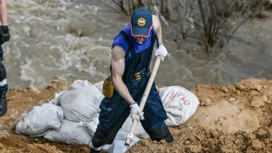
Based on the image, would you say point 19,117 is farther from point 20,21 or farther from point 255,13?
point 255,13

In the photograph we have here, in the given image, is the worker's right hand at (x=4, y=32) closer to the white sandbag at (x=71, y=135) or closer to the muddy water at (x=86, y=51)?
the white sandbag at (x=71, y=135)

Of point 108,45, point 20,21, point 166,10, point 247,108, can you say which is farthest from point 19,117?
point 166,10

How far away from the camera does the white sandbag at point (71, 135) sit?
4.10m

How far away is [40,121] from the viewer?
4094 mm

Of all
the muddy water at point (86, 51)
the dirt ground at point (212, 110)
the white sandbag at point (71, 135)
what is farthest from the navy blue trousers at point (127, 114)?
the muddy water at point (86, 51)

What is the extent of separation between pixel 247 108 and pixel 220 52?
279 centimetres

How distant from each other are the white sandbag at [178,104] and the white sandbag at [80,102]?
64 centimetres

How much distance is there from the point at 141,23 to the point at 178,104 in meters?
1.47

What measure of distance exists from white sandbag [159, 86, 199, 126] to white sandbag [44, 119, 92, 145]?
757mm

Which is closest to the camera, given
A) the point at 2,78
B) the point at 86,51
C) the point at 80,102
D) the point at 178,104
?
the point at 80,102

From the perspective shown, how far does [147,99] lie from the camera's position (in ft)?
11.5

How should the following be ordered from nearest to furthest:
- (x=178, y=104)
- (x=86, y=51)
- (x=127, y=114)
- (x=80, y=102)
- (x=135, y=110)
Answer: (x=135, y=110) → (x=127, y=114) → (x=80, y=102) → (x=178, y=104) → (x=86, y=51)

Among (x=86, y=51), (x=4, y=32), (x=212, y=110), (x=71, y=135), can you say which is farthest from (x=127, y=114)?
(x=86, y=51)

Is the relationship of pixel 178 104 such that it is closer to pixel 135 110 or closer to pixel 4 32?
pixel 135 110
